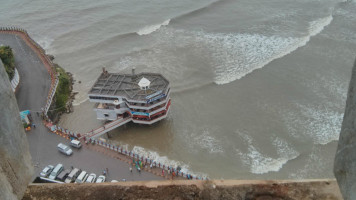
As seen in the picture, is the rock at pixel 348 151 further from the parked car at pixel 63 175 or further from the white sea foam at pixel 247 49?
the white sea foam at pixel 247 49

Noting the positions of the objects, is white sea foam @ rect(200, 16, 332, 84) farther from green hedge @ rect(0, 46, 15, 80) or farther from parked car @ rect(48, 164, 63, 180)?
green hedge @ rect(0, 46, 15, 80)

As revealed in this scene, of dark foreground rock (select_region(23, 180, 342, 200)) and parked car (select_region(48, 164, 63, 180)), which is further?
parked car (select_region(48, 164, 63, 180))

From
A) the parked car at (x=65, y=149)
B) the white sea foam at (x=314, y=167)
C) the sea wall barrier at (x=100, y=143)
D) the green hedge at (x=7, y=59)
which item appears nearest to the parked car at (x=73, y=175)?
the parked car at (x=65, y=149)

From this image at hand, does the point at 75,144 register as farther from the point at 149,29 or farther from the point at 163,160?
the point at 149,29

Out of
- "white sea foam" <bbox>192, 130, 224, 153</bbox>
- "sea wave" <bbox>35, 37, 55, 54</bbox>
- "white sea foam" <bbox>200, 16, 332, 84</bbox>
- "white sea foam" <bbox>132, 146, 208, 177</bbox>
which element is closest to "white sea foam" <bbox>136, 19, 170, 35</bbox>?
"white sea foam" <bbox>200, 16, 332, 84</bbox>

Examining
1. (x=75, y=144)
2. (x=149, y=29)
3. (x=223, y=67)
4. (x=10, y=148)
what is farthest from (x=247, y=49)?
(x=10, y=148)

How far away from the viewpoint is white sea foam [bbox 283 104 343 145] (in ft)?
75.5

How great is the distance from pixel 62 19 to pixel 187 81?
2711 centimetres

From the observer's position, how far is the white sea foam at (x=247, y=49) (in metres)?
31.9

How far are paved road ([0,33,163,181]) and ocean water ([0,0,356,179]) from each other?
3019 mm

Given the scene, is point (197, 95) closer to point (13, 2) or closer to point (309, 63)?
point (309, 63)

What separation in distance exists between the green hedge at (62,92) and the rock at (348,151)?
90.5 ft

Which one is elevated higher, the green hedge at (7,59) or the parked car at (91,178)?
the green hedge at (7,59)

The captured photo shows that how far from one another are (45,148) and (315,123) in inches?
809
